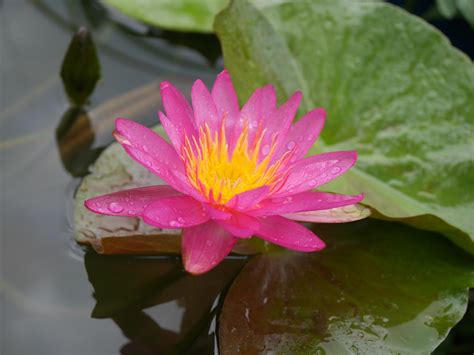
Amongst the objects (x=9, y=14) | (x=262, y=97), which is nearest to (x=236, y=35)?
(x=262, y=97)

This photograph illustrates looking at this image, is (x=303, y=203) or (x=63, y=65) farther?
(x=63, y=65)

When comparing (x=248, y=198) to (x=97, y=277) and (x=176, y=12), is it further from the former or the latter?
(x=176, y=12)

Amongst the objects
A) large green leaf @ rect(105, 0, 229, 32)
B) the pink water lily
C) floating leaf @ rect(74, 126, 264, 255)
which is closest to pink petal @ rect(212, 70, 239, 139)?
the pink water lily

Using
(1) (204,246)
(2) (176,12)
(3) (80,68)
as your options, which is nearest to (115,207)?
(1) (204,246)

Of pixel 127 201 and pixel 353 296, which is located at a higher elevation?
pixel 127 201

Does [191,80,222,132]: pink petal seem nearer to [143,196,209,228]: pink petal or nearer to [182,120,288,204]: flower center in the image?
[182,120,288,204]: flower center

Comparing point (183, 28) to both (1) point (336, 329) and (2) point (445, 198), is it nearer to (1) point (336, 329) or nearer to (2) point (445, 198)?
(2) point (445, 198)
